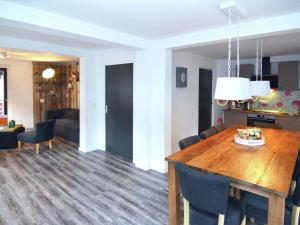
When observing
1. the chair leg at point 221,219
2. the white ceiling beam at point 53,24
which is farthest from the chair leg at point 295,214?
the white ceiling beam at point 53,24

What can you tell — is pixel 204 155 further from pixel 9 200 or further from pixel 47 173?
pixel 47 173

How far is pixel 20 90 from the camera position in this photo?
7.30 metres

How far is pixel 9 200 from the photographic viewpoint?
3037mm

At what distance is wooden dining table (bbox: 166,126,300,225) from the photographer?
1683mm

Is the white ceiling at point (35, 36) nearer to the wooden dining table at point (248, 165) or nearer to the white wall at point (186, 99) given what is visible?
the white wall at point (186, 99)

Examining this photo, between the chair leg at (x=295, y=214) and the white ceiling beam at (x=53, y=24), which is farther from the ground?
the white ceiling beam at (x=53, y=24)

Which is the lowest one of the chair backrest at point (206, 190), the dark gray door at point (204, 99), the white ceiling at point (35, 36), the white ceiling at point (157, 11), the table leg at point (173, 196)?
the table leg at point (173, 196)

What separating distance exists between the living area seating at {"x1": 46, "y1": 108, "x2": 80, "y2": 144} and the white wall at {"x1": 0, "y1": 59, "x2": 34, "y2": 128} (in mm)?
934

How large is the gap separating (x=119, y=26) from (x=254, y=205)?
8.87 feet

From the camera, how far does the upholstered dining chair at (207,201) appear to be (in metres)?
1.70

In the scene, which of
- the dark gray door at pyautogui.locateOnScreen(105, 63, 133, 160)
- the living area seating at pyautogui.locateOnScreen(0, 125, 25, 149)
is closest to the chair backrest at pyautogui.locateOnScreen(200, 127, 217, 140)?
the dark gray door at pyautogui.locateOnScreen(105, 63, 133, 160)

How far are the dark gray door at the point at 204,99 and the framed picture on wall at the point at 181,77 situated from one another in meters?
0.91

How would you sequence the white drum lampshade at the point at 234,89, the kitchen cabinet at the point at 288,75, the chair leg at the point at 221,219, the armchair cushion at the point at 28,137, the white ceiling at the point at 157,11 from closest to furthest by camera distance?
1. the chair leg at the point at 221,219
2. the white drum lampshade at the point at 234,89
3. the white ceiling at the point at 157,11
4. the armchair cushion at the point at 28,137
5. the kitchen cabinet at the point at 288,75

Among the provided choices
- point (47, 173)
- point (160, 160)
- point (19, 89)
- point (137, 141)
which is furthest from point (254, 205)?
point (19, 89)
